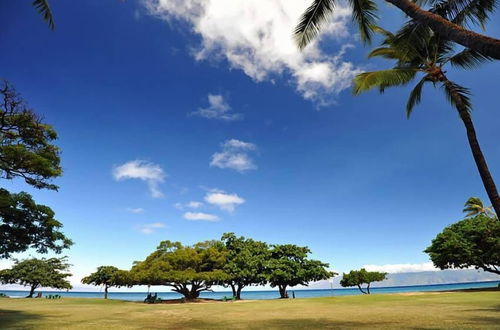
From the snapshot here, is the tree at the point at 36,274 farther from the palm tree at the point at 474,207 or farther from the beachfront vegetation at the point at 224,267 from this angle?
the palm tree at the point at 474,207

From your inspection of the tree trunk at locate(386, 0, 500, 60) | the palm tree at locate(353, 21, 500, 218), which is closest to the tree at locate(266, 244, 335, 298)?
the palm tree at locate(353, 21, 500, 218)

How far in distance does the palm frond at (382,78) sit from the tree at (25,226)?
60.2 ft

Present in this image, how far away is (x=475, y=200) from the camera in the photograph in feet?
184

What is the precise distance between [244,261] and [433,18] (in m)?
42.4

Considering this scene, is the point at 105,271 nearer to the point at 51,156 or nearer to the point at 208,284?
the point at 208,284

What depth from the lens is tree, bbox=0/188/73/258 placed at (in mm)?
16703

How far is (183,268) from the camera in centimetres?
4359

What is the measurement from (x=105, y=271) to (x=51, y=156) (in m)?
48.0

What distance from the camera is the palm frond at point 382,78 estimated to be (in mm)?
13414

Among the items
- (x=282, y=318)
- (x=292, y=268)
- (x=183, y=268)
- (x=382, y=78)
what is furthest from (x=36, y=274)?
(x=382, y=78)

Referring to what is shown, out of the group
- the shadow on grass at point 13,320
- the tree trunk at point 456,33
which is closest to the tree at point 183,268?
the shadow on grass at point 13,320

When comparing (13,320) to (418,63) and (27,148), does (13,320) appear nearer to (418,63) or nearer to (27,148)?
(27,148)

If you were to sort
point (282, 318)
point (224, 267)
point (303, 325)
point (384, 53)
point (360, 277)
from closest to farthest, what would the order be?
point (303, 325) → point (384, 53) → point (282, 318) → point (224, 267) → point (360, 277)

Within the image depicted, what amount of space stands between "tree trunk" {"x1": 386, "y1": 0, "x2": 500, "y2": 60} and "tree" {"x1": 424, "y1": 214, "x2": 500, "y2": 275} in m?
40.1
